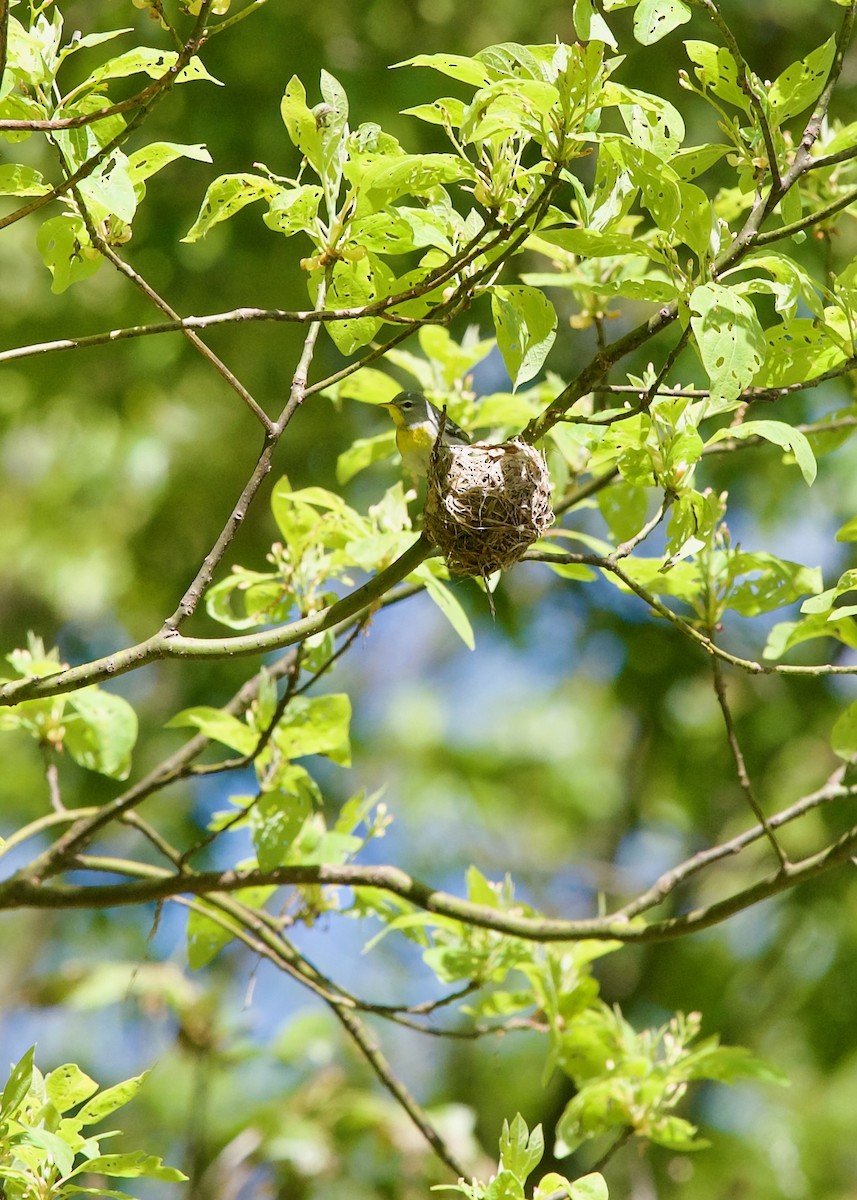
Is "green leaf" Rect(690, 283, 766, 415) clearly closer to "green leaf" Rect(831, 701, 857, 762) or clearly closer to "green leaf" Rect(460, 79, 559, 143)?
"green leaf" Rect(460, 79, 559, 143)

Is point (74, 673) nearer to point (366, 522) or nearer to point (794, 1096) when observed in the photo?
point (366, 522)

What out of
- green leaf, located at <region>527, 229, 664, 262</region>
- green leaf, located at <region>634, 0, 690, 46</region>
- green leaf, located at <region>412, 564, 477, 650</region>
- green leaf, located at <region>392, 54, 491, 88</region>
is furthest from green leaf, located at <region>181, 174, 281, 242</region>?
green leaf, located at <region>412, 564, 477, 650</region>

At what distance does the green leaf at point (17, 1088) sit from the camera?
1.66m

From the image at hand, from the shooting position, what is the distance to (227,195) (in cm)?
170

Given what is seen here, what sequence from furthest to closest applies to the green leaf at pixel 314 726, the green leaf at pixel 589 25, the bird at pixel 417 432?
1. the bird at pixel 417 432
2. the green leaf at pixel 314 726
3. the green leaf at pixel 589 25

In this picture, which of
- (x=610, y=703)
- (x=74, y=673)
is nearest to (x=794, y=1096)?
(x=610, y=703)

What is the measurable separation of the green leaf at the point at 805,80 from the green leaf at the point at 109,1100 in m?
1.51

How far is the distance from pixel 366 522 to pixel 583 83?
98 cm

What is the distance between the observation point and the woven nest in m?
1.98

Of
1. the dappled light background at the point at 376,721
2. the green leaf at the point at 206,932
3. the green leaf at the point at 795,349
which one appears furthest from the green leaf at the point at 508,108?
the dappled light background at the point at 376,721

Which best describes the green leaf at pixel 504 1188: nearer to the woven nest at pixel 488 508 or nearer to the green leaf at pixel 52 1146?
the green leaf at pixel 52 1146

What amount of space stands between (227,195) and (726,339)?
709 mm

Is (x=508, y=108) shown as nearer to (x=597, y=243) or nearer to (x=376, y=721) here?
(x=597, y=243)

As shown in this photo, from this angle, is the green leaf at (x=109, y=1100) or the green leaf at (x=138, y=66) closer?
the green leaf at (x=138, y=66)
